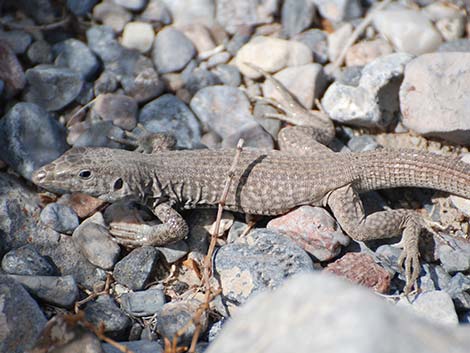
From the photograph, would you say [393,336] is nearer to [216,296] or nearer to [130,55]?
[216,296]

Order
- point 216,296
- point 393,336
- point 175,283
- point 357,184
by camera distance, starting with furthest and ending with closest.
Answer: point 357,184 < point 175,283 < point 216,296 < point 393,336

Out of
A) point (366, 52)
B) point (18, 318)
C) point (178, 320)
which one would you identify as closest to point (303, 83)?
point (366, 52)

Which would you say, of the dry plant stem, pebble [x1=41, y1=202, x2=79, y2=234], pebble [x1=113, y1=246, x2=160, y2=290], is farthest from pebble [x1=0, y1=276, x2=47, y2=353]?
the dry plant stem

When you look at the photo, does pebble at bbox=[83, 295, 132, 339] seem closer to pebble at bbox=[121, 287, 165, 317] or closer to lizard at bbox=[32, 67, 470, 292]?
pebble at bbox=[121, 287, 165, 317]

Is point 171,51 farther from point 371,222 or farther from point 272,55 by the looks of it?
point 371,222

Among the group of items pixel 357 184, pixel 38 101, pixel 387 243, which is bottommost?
pixel 387 243

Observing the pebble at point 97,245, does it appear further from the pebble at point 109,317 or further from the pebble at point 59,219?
the pebble at point 109,317

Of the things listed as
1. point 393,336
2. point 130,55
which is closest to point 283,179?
point 130,55
